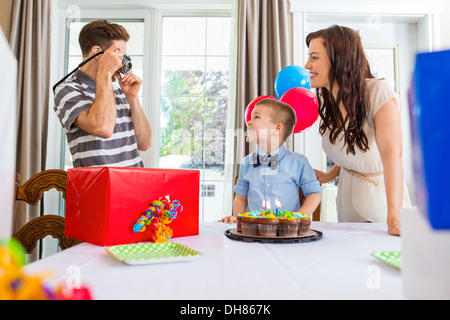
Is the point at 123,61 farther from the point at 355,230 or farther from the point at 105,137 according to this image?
the point at 355,230

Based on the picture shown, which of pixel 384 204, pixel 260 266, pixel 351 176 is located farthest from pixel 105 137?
pixel 384 204

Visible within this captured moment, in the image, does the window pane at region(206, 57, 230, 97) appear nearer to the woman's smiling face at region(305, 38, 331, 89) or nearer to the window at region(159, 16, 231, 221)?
the window at region(159, 16, 231, 221)

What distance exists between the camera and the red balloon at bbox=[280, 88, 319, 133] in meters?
1.72

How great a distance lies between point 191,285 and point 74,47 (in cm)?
294

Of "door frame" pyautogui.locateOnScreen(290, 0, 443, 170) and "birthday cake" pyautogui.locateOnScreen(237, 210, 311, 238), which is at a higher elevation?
"door frame" pyautogui.locateOnScreen(290, 0, 443, 170)

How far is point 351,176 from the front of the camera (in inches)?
60.4

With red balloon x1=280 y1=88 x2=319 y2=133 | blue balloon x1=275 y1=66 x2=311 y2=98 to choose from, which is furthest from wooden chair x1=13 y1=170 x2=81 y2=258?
blue balloon x1=275 y1=66 x2=311 y2=98

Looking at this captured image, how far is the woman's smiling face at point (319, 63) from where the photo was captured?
5.05ft

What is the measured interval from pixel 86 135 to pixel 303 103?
40.0 inches

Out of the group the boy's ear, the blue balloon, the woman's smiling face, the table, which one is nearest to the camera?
the table

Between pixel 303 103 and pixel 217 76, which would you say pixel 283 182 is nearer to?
pixel 303 103

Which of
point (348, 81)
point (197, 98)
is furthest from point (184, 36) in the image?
point (348, 81)

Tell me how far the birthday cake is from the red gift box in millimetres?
180

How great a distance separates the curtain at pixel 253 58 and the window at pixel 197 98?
224 millimetres
